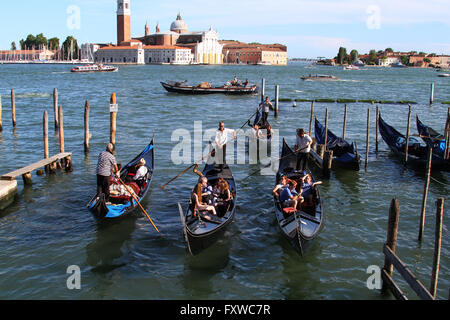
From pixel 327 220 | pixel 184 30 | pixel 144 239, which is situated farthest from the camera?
pixel 184 30

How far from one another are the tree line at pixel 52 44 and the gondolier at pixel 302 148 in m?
110

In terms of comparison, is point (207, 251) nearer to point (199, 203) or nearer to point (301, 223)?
point (199, 203)

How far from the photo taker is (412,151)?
11.4 meters

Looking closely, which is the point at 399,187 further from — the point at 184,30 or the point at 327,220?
the point at 184,30

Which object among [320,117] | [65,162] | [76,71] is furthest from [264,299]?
[76,71]

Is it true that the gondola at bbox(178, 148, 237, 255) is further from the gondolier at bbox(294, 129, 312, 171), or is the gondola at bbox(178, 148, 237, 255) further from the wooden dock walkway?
the wooden dock walkway

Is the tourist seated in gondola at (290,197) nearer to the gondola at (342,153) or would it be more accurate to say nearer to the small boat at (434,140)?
the gondola at (342,153)

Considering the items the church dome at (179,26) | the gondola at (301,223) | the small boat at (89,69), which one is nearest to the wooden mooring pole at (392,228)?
the gondola at (301,223)

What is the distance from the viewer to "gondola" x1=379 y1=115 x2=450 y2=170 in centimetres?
1026

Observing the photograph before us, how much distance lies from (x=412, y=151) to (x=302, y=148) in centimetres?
388

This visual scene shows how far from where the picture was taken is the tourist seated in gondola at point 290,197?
268 inches

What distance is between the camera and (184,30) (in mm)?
117188

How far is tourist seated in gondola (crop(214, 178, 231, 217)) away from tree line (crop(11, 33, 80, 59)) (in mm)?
111431
